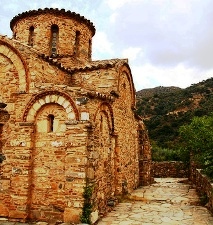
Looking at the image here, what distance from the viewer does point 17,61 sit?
7672 millimetres

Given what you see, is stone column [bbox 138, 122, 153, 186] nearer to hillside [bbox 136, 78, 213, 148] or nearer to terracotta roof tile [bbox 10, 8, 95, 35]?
terracotta roof tile [bbox 10, 8, 95, 35]

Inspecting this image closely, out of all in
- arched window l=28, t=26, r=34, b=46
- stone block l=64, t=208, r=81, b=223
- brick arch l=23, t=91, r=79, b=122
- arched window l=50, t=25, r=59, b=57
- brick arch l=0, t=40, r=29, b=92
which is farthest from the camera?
arched window l=28, t=26, r=34, b=46

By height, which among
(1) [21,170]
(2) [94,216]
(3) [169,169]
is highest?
(1) [21,170]

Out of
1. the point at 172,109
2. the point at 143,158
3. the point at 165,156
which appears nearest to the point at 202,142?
the point at 143,158

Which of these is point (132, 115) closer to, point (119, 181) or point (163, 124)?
point (119, 181)

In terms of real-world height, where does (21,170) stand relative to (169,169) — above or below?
above

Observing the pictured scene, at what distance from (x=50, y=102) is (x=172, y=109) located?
1200 inches

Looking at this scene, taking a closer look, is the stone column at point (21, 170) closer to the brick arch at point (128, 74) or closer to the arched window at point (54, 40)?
the brick arch at point (128, 74)

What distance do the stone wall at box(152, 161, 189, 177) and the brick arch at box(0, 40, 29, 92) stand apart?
12.5 m

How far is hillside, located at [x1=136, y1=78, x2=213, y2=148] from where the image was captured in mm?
30323

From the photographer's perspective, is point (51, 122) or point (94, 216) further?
point (51, 122)

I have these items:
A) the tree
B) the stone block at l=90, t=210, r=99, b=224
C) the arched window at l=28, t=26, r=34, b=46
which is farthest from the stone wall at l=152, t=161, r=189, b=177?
the stone block at l=90, t=210, r=99, b=224

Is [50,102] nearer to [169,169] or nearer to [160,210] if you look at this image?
[160,210]

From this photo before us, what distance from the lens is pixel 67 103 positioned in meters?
6.91
